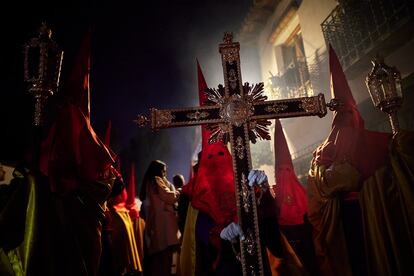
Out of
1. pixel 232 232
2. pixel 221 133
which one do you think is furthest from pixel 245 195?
pixel 221 133

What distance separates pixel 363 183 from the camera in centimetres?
330

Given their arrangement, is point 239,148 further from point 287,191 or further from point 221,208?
point 287,191

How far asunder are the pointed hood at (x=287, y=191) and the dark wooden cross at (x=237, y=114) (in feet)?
6.88

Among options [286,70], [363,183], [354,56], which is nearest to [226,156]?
[363,183]

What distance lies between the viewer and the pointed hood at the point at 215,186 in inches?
129

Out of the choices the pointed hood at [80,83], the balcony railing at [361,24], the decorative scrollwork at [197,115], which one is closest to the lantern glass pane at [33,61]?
the pointed hood at [80,83]

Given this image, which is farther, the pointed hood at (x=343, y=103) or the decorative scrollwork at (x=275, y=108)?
the pointed hood at (x=343, y=103)

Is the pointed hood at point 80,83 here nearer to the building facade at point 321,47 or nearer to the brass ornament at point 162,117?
the brass ornament at point 162,117

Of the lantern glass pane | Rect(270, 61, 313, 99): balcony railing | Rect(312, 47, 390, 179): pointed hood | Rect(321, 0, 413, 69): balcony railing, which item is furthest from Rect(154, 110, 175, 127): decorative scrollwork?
Rect(270, 61, 313, 99): balcony railing

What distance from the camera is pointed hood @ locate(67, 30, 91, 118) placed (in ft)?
11.5

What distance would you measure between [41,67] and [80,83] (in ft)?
1.60

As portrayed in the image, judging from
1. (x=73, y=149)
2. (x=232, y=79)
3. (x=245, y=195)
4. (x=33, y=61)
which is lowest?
(x=245, y=195)

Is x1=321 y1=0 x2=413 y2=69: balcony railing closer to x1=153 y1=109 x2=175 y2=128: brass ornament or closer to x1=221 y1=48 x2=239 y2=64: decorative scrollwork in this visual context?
x1=221 y1=48 x2=239 y2=64: decorative scrollwork

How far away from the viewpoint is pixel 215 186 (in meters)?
3.44
